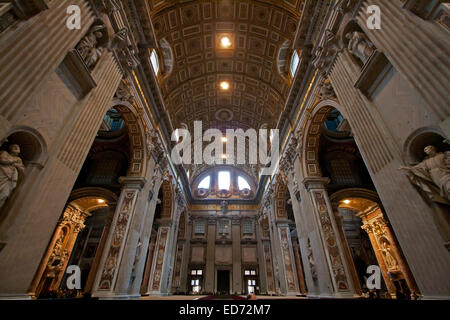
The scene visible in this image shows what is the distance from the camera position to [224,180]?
2245 centimetres

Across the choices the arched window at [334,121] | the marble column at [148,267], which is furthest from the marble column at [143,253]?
the arched window at [334,121]

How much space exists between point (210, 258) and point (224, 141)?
35.1 feet

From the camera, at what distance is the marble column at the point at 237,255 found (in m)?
17.4

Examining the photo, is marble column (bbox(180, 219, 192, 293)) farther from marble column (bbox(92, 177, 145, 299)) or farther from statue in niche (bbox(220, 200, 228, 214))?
marble column (bbox(92, 177, 145, 299))

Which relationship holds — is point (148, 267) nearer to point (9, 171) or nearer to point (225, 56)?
point (9, 171)

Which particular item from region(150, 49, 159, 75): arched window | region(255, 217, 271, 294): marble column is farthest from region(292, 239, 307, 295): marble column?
region(150, 49, 159, 75): arched window

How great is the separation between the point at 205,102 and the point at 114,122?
6424mm

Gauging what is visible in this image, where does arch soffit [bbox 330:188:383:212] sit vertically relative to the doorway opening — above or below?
above

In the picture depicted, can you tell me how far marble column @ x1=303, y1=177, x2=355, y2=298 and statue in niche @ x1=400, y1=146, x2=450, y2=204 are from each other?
15.6ft

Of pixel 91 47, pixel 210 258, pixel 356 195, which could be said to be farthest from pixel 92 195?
pixel 356 195

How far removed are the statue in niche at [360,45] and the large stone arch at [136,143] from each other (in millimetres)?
8000

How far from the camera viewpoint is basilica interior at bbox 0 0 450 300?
11.7 ft

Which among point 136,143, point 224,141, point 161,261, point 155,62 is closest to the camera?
point 136,143

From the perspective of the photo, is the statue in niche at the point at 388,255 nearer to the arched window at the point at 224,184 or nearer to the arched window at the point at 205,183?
the arched window at the point at 224,184
